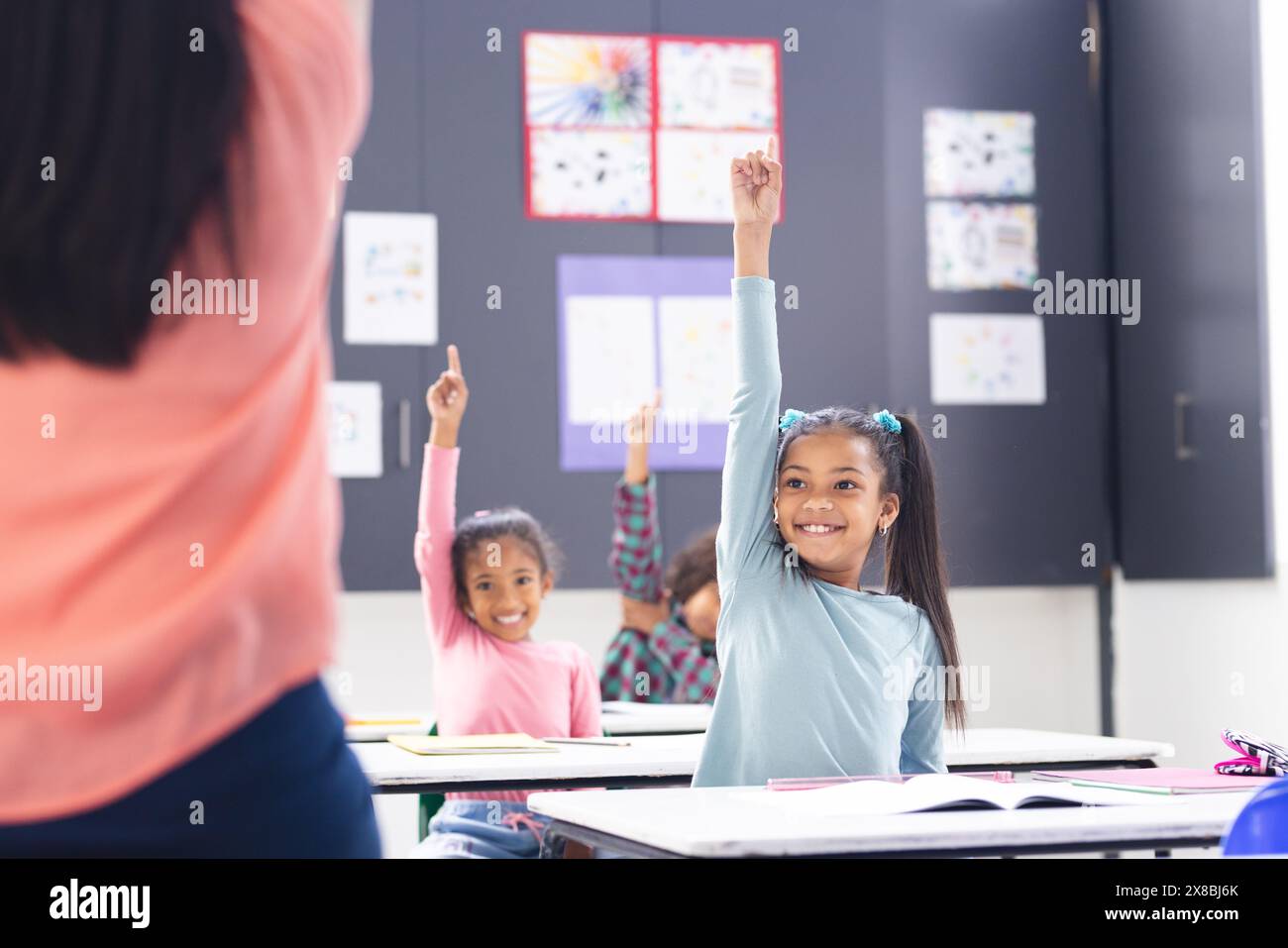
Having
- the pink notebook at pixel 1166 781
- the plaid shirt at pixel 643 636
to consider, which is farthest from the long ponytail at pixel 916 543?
the plaid shirt at pixel 643 636

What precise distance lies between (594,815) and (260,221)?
0.87m

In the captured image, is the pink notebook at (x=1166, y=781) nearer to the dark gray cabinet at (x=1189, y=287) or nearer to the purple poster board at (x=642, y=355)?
the dark gray cabinet at (x=1189, y=287)

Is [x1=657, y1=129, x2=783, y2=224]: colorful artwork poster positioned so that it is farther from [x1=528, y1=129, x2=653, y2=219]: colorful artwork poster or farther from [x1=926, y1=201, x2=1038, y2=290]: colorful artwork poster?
[x1=926, y1=201, x2=1038, y2=290]: colorful artwork poster

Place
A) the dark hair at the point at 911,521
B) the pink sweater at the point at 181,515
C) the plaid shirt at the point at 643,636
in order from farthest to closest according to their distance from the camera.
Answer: the plaid shirt at the point at 643,636
the dark hair at the point at 911,521
the pink sweater at the point at 181,515

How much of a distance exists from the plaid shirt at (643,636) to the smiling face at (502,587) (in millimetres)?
433

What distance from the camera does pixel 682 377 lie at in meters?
3.86

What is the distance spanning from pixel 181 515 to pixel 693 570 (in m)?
2.77

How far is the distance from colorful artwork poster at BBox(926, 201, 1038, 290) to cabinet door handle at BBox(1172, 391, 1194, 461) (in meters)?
0.51

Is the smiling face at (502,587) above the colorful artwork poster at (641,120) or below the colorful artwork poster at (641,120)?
below

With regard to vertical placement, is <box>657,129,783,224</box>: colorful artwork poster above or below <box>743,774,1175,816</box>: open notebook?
above

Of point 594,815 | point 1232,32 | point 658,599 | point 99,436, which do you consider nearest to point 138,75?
point 99,436

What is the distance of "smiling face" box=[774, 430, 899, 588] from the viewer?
1872 mm

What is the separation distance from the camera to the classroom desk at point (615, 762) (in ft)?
6.16

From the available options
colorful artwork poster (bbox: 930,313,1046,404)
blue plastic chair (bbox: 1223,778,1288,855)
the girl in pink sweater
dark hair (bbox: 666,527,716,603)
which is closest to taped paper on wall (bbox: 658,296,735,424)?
dark hair (bbox: 666,527,716,603)
